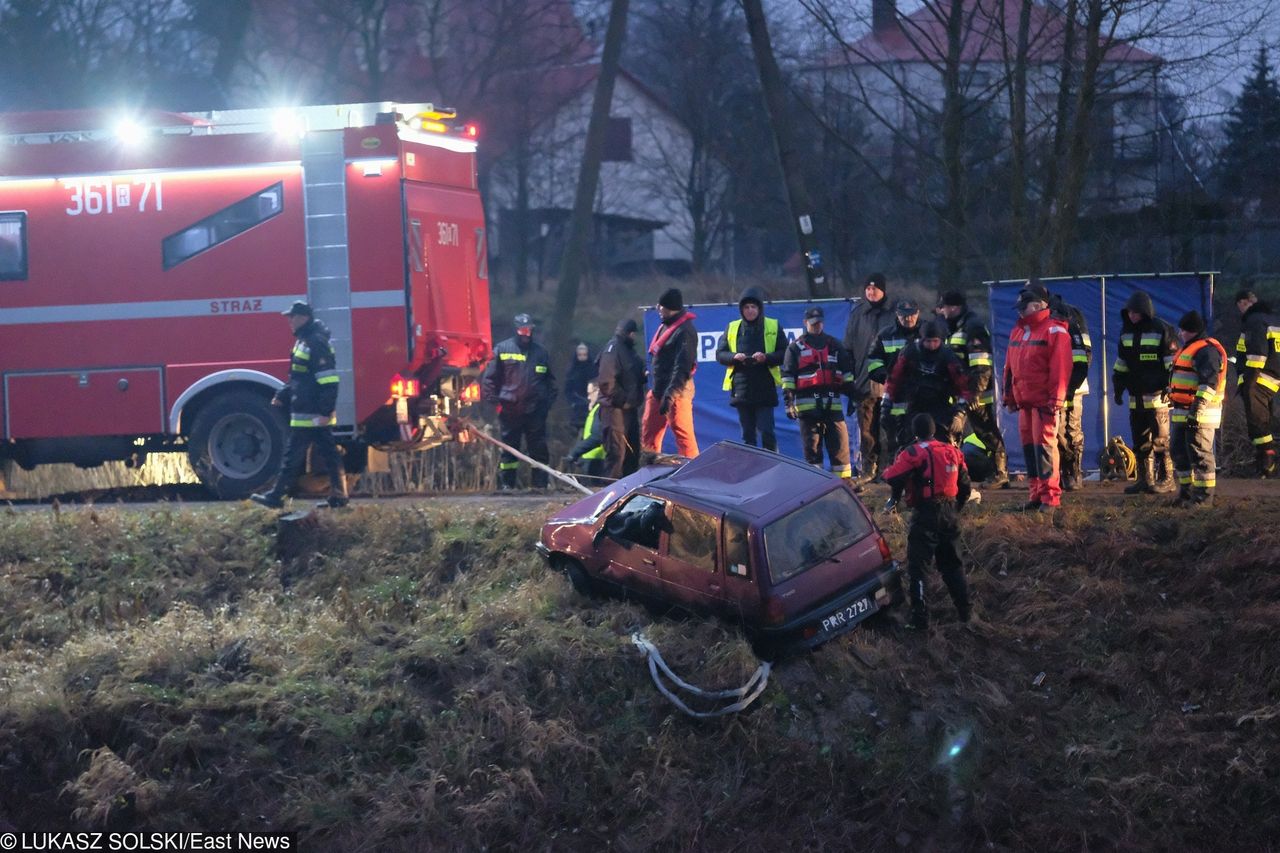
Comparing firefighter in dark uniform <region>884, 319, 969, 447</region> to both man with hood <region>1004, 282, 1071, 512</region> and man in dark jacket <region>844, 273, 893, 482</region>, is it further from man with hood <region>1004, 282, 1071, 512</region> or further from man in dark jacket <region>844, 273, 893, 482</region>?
man in dark jacket <region>844, 273, 893, 482</region>

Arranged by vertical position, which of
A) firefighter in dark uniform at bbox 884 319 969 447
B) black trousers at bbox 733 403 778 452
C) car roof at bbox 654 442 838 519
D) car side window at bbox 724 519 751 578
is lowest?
car side window at bbox 724 519 751 578

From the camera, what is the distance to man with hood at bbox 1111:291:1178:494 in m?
11.0

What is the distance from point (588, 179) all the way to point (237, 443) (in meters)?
8.05

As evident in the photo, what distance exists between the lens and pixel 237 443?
13.1 metres

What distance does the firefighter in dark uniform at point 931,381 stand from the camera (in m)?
10.3

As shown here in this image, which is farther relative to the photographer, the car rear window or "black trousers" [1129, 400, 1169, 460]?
"black trousers" [1129, 400, 1169, 460]

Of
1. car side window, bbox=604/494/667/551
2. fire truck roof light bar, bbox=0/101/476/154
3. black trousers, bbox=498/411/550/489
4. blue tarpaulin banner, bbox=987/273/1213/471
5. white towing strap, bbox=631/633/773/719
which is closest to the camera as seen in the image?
white towing strap, bbox=631/633/773/719

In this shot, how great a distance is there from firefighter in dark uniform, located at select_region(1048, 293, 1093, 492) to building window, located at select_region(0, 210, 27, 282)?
9.51 metres

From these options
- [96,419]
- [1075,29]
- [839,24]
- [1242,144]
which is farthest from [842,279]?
[96,419]

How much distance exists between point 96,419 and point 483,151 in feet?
65.8

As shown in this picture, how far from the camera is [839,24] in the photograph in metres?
17.9

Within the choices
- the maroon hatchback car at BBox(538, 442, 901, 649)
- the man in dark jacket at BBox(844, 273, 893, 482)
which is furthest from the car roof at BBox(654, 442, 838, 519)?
the man in dark jacket at BBox(844, 273, 893, 482)

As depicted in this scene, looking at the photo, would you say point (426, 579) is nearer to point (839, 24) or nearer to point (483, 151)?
point (839, 24)

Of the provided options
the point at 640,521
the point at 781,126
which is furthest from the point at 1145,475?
the point at 781,126
